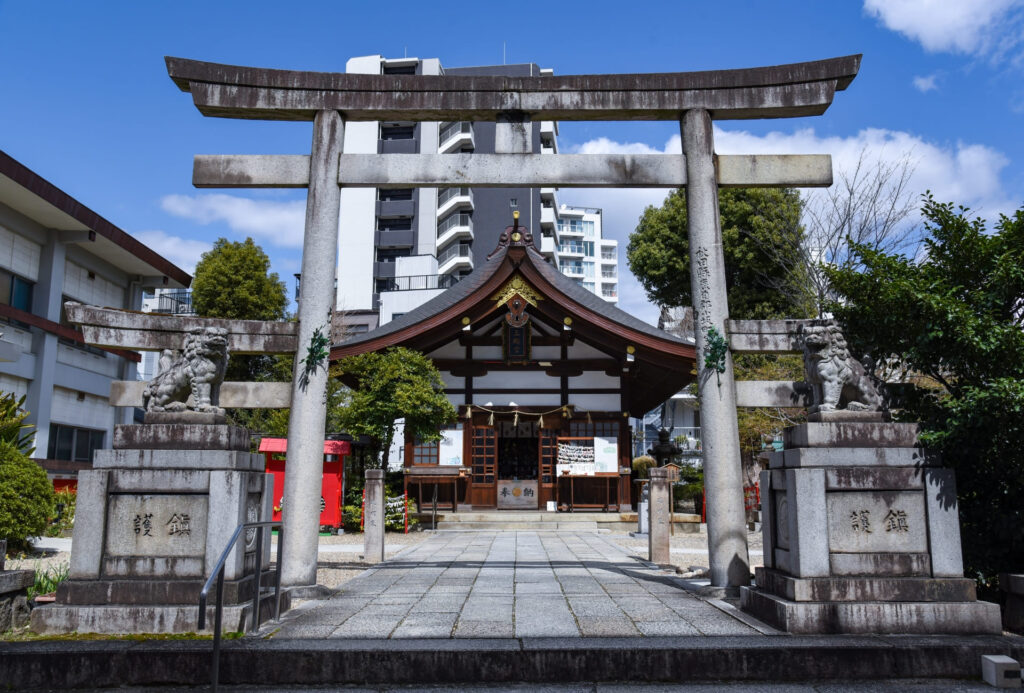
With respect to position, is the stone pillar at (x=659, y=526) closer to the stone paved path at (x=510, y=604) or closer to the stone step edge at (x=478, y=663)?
the stone paved path at (x=510, y=604)

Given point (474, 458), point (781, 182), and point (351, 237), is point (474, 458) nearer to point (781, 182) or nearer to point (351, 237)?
point (781, 182)

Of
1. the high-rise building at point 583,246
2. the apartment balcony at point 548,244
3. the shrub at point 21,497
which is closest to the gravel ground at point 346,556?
the shrub at point 21,497

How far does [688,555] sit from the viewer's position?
44.6ft

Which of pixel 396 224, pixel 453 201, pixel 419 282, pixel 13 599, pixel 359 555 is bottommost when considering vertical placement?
pixel 359 555

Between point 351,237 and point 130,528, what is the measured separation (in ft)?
144

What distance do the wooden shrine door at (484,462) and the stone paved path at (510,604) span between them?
27.9 feet

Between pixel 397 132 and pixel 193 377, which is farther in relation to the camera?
pixel 397 132

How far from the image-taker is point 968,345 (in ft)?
20.5

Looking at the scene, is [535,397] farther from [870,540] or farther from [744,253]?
[870,540]

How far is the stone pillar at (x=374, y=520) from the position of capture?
1142cm

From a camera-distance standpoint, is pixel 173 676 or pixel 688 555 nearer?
pixel 173 676

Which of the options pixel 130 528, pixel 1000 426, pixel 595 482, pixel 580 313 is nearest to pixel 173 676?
pixel 130 528

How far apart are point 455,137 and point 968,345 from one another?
4388cm

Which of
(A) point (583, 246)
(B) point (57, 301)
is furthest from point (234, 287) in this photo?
(A) point (583, 246)
